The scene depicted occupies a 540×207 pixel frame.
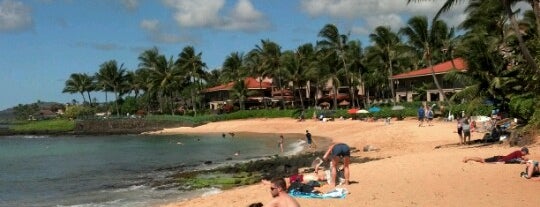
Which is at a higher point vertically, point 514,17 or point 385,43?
point 385,43

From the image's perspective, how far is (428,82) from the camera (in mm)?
59000

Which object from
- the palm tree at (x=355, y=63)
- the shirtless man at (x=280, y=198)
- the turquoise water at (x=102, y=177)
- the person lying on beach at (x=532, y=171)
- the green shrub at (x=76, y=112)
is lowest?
the turquoise water at (x=102, y=177)

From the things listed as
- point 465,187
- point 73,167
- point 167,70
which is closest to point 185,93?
point 167,70

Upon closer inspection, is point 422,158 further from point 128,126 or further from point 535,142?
point 128,126

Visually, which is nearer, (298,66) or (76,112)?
(298,66)

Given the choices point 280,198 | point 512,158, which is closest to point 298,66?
point 512,158

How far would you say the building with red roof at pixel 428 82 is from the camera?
54469mm

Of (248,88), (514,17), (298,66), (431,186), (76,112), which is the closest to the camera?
(431,186)

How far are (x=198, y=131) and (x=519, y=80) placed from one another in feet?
147

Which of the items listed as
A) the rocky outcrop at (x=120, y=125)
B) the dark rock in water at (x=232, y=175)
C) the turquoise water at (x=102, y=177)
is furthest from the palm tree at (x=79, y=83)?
the dark rock in water at (x=232, y=175)

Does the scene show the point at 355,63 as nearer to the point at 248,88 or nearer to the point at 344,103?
the point at 344,103

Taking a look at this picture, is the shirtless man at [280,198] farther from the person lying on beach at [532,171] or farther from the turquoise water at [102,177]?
the turquoise water at [102,177]

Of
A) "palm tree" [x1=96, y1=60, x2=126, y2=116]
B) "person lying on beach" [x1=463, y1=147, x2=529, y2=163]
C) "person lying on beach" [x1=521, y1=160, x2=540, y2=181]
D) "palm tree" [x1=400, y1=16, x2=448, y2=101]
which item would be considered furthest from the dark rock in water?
"palm tree" [x1=96, y1=60, x2=126, y2=116]

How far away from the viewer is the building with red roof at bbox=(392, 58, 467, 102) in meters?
54.5
